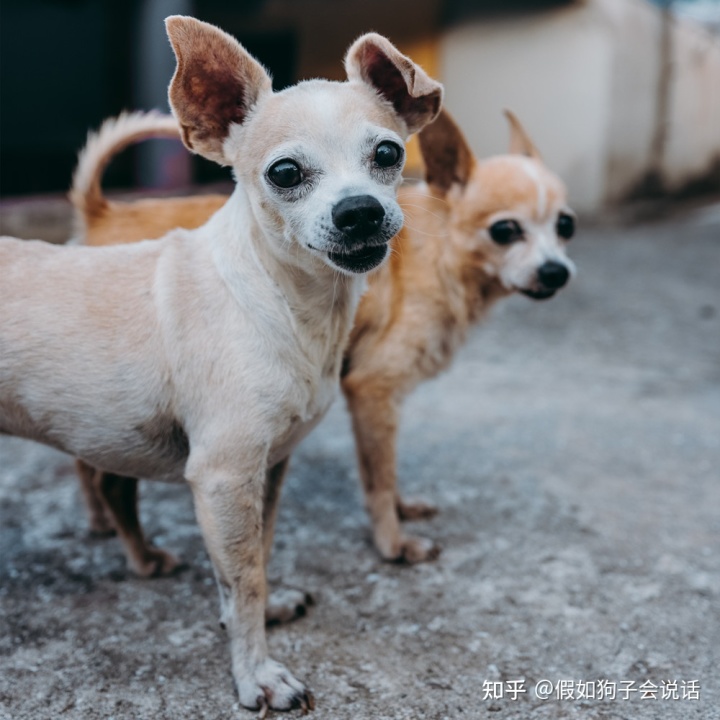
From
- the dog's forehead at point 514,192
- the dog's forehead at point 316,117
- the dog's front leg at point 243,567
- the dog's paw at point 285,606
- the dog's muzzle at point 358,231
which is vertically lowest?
the dog's paw at point 285,606

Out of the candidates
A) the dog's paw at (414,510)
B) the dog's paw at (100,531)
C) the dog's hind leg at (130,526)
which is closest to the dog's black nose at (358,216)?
the dog's hind leg at (130,526)

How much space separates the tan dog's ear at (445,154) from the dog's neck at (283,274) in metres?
0.98

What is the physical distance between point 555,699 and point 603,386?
2.75 meters

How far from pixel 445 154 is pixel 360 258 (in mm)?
1171

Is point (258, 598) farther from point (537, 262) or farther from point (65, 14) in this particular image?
point (65, 14)

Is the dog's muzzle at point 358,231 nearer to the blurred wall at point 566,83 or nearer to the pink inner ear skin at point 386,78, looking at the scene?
the pink inner ear skin at point 386,78

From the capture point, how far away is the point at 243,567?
2084 mm

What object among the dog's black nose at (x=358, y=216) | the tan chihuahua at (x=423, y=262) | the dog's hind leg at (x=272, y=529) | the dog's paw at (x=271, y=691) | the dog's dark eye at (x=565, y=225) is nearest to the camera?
the dog's black nose at (x=358, y=216)

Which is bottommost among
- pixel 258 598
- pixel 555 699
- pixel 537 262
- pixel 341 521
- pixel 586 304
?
pixel 586 304

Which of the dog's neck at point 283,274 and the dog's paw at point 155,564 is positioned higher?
the dog's neck at point 283,274

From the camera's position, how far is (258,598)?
212 cm

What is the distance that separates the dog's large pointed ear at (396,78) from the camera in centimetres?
202

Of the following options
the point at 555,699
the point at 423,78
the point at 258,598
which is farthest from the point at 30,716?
the point at 423,78

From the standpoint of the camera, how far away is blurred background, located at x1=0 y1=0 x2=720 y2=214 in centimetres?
841
